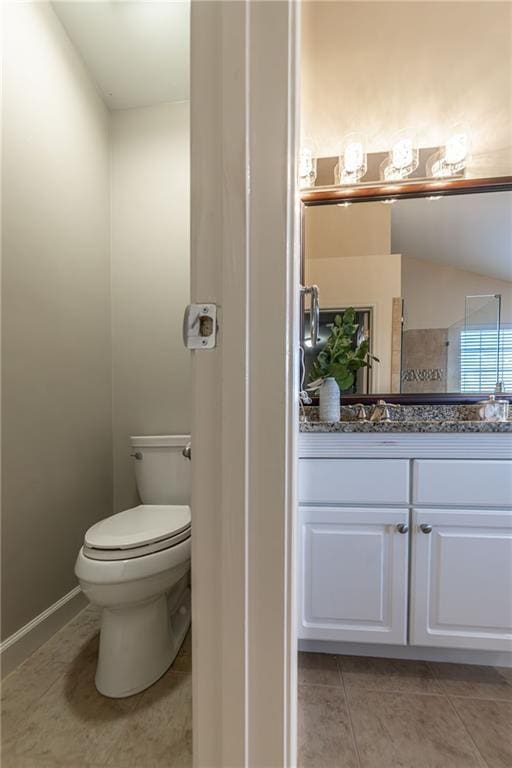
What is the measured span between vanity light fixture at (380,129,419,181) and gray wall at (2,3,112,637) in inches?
55.5

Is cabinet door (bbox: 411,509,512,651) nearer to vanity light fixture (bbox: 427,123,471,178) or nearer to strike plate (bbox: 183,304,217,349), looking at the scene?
strike plate (bbox: 183,304,217,349)

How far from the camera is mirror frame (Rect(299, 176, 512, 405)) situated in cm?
143

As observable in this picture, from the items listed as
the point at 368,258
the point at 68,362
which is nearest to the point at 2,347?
Result: the point at 68,362

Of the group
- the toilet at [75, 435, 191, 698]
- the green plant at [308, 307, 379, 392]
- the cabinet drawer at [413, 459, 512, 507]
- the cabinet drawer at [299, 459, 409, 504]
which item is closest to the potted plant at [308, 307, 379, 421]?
the green plant at [308, 307, 379, 392]

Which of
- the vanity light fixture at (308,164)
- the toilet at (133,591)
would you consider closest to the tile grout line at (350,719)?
the toilet at (133,591)

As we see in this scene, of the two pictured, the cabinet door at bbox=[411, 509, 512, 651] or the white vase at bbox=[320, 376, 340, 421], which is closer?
the cabinet door at bbox=[411, 509, 512, 651]

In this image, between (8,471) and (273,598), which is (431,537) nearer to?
(273,598)

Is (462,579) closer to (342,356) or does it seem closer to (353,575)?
(353,575)

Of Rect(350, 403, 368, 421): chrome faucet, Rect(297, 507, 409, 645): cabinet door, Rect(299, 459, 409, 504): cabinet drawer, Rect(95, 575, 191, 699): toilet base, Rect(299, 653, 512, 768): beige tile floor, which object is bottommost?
Rect(299, 653, 512, 768): beige tile floor

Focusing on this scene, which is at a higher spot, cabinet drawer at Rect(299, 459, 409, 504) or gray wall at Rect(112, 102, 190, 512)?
gray wall at Rect(112, 102, 190, 512)

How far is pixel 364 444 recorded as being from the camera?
3.56ft

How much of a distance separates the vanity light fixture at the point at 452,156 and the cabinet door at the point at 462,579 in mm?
1437

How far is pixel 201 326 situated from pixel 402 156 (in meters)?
1.57

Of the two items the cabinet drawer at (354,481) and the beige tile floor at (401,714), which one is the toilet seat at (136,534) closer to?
the cabinet drawer at (354,481)
